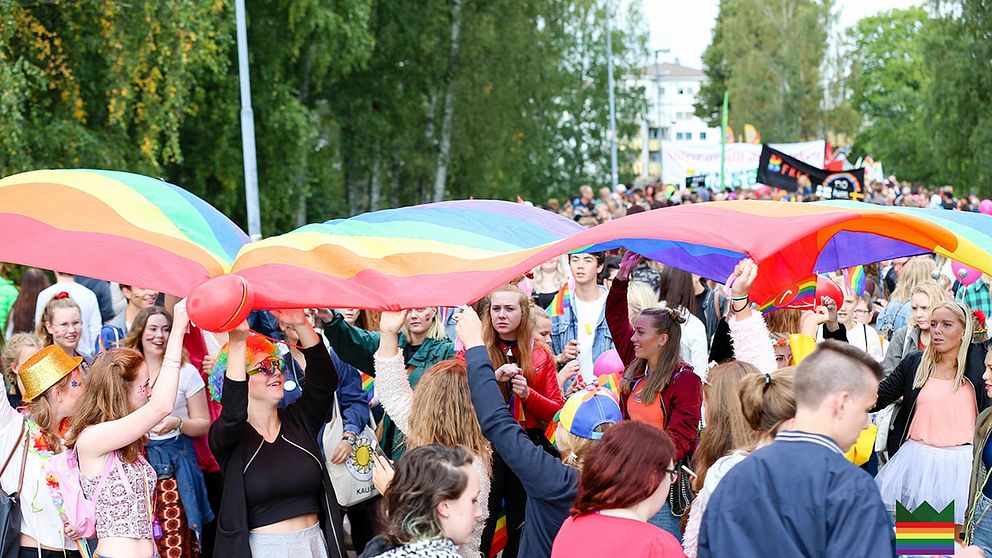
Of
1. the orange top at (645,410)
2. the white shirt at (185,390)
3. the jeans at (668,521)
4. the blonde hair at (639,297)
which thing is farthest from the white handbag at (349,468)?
the blonde hair at (639,297)

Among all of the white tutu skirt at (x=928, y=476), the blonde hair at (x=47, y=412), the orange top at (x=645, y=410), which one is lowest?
the white tutu skirt at (x=928, y=476)

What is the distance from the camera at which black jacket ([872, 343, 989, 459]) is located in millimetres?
6762

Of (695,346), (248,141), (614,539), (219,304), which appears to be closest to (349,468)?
(219,304)

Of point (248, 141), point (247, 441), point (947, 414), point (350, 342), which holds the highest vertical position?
point (248, 141)

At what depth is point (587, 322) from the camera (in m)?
8.67

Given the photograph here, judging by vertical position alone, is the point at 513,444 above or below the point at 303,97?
below

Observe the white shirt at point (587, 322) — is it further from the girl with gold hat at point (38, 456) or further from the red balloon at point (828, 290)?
the girl with gold hat at point (38, 456)

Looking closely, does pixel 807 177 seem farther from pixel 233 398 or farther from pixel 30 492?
pixel 30 492

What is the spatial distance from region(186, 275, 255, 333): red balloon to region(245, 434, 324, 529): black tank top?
67 cm

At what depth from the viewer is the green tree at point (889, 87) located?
200 ft

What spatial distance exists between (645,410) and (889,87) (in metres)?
71.6

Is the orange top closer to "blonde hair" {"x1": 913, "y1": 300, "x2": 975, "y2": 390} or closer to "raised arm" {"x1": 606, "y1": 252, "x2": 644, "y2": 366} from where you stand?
"raised arm" {"x1": 606, "y1": 252, "x2": 644, "y2": 366}

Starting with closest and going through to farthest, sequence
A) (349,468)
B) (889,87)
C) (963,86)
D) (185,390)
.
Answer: (185,390), (349,468), (963,86), (889,87)

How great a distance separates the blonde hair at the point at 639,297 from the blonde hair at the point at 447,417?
Result: 2.79 meters
